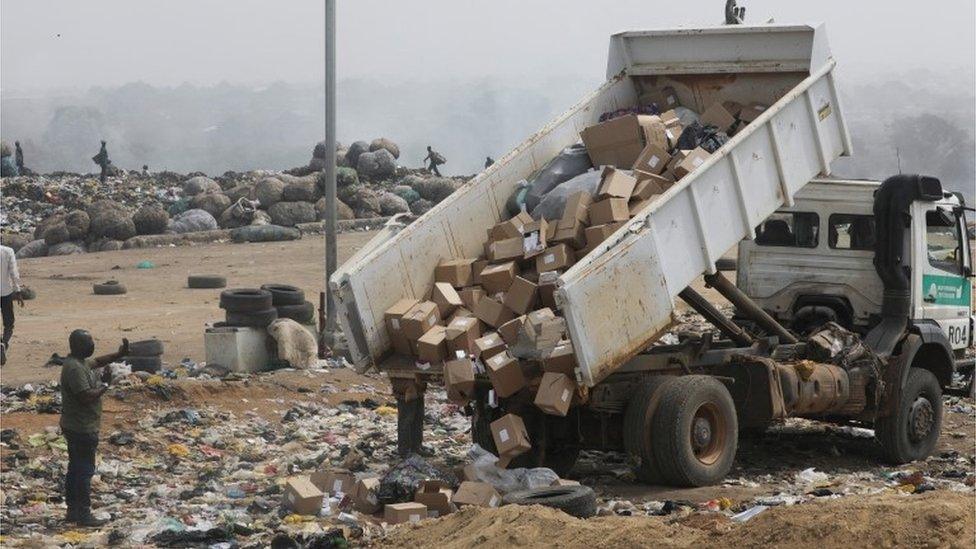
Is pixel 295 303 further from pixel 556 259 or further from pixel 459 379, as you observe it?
pixel 459 379

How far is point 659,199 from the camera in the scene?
32.2ft

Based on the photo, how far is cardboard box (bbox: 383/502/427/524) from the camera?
9.02m

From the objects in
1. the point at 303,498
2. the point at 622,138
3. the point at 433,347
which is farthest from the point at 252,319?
the point at 303,498

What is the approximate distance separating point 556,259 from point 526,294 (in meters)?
0.36

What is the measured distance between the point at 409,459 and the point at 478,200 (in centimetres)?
218

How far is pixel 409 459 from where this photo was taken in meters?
9.95

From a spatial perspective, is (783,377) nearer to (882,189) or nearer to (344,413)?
(882,189)

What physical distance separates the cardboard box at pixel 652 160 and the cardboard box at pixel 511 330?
68.1 inches

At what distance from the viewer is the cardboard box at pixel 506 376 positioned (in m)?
9.64

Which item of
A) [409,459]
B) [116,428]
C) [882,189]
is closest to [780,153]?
[882,189]

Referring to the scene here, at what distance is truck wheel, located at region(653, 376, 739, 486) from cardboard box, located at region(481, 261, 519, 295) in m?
1.33

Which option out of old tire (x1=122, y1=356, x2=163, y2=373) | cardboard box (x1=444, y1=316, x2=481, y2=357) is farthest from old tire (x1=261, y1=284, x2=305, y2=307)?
cardboard box (x1=444, y1=316, x2=481, y2=357)

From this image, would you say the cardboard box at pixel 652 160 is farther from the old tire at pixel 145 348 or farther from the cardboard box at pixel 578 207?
the old tire at pixel 145 348

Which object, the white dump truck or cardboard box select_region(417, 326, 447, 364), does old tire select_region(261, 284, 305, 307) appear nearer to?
the white dump truck
